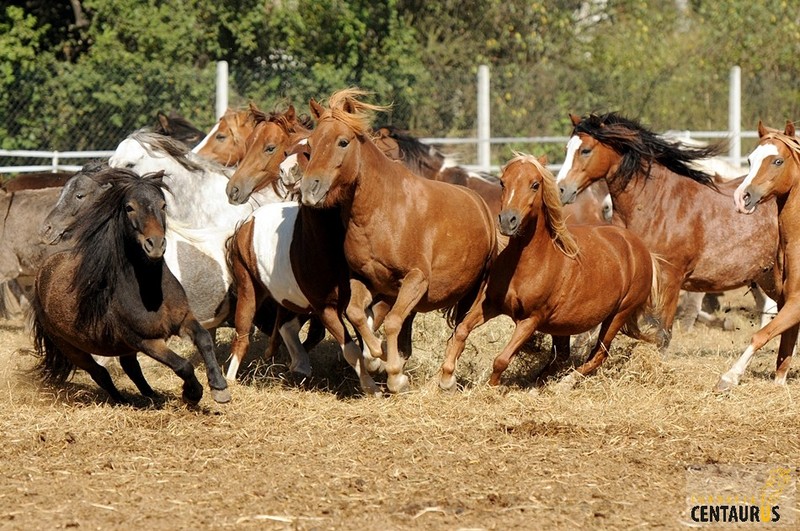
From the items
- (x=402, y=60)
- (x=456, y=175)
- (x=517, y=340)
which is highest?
(x=402, y=60)

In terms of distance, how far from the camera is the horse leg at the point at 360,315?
6465 millimetres

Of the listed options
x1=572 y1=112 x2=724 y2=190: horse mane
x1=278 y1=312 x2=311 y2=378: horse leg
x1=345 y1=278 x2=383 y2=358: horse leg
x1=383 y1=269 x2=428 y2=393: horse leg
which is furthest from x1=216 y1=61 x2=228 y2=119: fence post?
x1=383 y1=269 x2=428 y2=393: horse leg

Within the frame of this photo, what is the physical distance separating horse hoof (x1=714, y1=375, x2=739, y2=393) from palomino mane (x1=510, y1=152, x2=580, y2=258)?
115cm

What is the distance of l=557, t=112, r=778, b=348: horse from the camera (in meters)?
8.05

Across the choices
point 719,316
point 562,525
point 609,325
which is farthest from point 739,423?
point 719,316

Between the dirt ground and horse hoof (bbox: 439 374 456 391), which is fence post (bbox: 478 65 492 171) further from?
horse hoof (bbox: 439 374 456 391)

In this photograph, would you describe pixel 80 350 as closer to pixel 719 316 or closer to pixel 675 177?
pixel 675 177

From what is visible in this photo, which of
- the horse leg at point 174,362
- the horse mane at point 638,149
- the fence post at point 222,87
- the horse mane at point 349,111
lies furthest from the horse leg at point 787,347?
the fence post at point 222,87

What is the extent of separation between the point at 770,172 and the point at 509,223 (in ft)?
5.87

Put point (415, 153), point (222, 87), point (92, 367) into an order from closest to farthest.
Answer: point (92, 367) < point (415, 153) < point (222, 87)

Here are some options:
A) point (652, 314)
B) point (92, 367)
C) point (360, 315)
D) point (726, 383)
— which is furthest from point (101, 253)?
point (726, 383)

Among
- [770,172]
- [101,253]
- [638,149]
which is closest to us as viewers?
[101,253]

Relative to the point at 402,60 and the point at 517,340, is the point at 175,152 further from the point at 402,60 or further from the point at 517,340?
the point at 402,60

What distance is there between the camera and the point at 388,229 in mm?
6367
